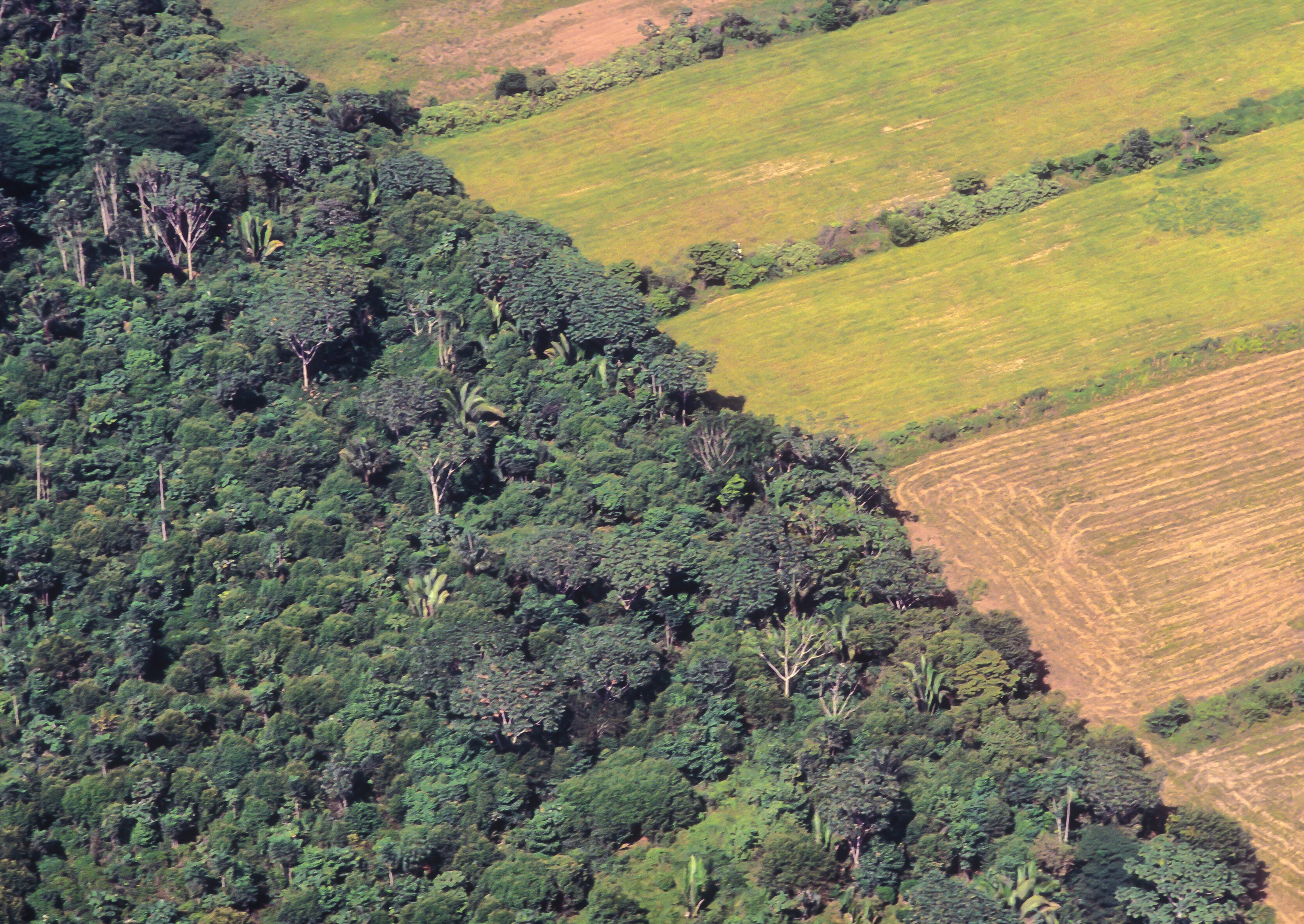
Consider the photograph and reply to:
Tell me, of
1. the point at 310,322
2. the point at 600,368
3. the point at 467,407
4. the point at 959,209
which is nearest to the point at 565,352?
the point at 600,368

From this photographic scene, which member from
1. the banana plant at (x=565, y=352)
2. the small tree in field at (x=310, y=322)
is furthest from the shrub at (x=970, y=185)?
the small tree in field at (x=310, y=322)

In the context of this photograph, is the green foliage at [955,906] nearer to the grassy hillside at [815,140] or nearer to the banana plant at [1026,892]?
the banana plant at [1026,892]

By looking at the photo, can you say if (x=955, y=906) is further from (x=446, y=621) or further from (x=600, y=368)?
(x=600, y=368)

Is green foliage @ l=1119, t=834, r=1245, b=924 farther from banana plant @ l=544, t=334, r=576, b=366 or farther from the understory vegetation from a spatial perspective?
the understory vegetation

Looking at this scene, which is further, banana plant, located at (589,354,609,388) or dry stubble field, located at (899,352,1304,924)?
banana plant, located at (589,354,609,388)

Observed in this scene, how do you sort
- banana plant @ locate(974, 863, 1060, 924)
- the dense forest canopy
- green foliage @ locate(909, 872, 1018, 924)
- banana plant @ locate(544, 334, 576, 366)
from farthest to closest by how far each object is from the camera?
banana plant @ locate(544, 334, 576, 366) < the dense forest canopy < banana plant @ locate(974, 863, 1060, 924) < green foliage @ locate(909, 872, 1018, 924)

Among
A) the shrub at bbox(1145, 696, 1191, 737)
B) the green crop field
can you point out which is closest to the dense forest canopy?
the shrub at bbox(1145, 696, 1191, 737)
